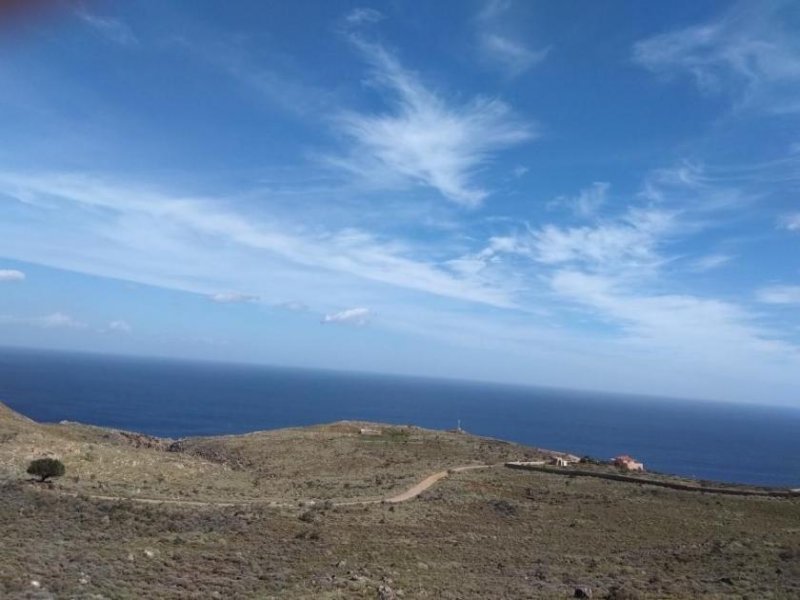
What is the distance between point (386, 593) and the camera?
685 inches

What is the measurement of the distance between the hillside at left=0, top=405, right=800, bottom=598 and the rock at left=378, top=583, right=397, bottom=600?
0.38ft

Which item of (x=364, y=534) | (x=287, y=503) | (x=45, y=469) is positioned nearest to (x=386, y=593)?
(x=364, y=534)

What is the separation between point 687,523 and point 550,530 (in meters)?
8.09

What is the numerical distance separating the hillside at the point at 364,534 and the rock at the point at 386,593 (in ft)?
0.38

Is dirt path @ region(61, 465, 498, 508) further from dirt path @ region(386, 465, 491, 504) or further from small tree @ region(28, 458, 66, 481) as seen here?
small tree @ region(28, 458, 66, 481)

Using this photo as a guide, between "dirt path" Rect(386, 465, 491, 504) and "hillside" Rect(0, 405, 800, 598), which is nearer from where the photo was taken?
"hillside" Rect(0, 405, 800, 598)

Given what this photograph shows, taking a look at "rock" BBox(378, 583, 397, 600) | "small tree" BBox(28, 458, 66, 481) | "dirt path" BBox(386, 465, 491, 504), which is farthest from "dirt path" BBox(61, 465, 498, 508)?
"rock" BBox(378, 583, 397, 600)

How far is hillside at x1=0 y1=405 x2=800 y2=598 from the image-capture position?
18366mm

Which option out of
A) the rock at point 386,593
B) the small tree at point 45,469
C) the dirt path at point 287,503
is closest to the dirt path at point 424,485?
the dirt path at point 287,503

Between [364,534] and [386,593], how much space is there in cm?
933

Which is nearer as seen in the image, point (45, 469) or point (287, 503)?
point (45, 469)

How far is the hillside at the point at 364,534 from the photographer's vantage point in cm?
1837

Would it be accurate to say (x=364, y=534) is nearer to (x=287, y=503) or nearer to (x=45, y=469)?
(x=287, y=503)

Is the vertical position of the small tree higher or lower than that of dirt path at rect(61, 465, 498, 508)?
higher
